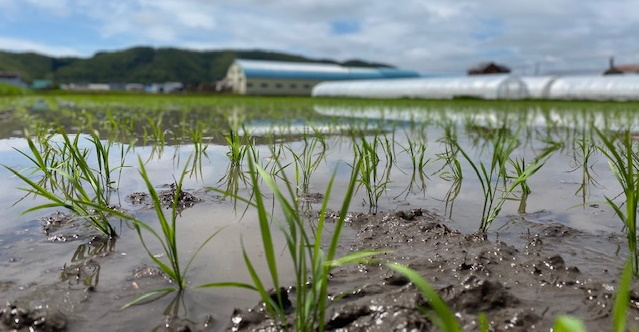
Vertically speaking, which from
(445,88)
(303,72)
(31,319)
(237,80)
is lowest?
(31,319)

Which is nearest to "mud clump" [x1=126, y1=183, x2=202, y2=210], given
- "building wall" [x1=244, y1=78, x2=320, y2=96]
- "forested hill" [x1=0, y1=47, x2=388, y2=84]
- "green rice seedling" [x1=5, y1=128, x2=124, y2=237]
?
"green rice seedling" [x1=5, y1=128, x2=124, y2=237]

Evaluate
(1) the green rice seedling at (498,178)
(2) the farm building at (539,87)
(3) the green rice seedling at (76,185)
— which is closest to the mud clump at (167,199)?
(3) the green rice seedling at (76,185)

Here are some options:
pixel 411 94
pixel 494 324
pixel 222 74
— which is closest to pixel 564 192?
pixel 494 324

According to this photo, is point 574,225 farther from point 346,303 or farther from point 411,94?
point 411,94

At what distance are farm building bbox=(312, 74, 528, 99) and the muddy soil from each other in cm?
2028

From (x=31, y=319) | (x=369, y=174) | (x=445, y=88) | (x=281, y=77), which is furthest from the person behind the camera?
(x=281, y=77)

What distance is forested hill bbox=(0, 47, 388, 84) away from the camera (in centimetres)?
10156

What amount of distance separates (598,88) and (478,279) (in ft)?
66.0

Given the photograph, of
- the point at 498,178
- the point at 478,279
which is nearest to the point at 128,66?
the point at 498,178

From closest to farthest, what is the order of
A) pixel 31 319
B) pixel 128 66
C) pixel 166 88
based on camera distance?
pixel 31 319
pixel 166 88
pixel 128 66

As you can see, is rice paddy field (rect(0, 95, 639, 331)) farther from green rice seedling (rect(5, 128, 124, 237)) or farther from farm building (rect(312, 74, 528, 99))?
farm building (rect(312, 74, 528, 99))

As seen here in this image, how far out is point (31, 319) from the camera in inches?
40.5

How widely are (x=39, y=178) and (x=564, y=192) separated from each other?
9.46 ft

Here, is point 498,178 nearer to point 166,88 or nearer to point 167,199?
point 167,199
